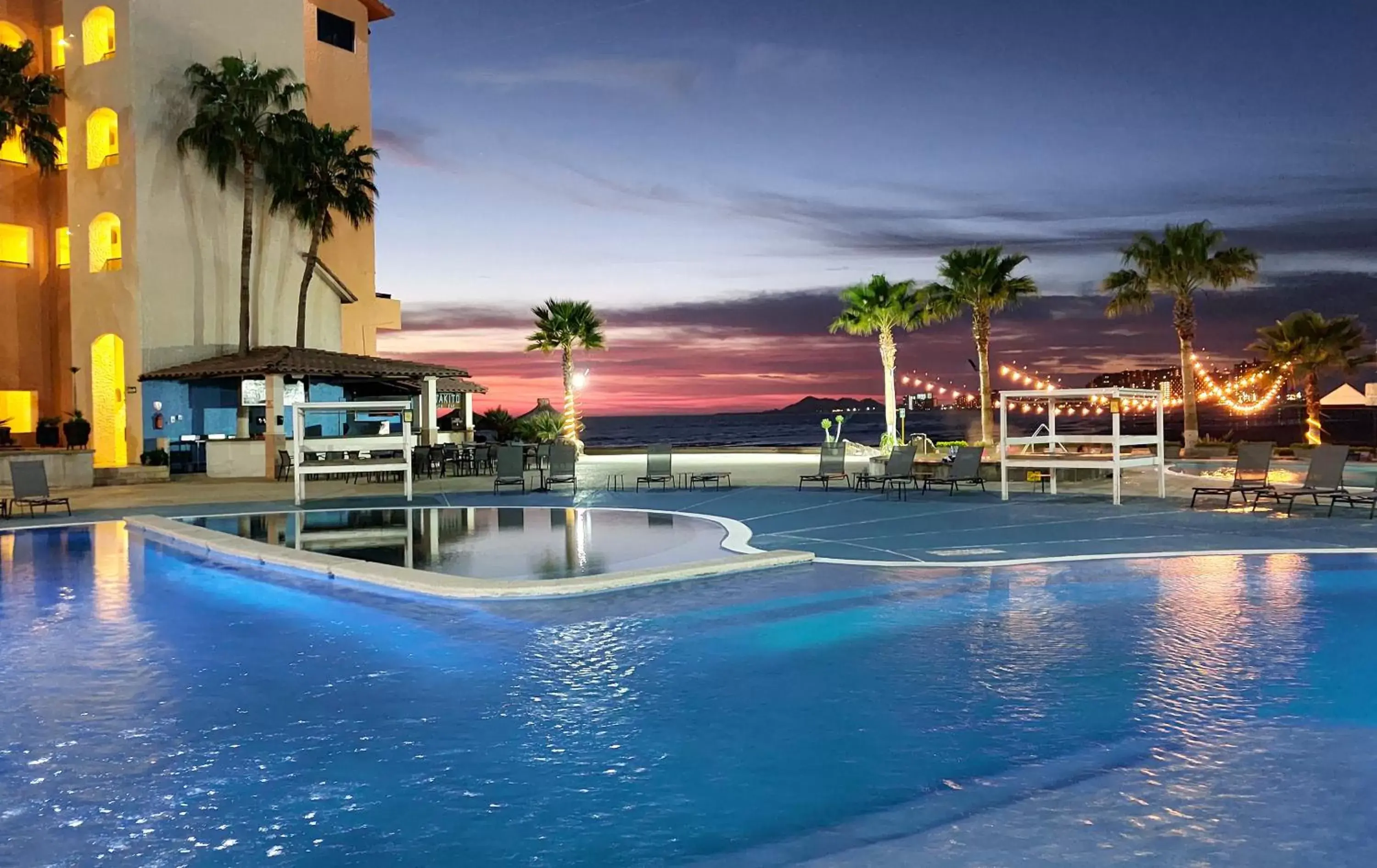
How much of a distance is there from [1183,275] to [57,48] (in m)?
34.7

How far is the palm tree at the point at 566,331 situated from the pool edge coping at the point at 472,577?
22.9 m

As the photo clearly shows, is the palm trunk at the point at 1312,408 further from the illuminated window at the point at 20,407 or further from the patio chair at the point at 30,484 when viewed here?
the illuminated window at the point at 20,407

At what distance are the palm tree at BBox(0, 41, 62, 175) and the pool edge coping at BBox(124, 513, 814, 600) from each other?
66.3 feet

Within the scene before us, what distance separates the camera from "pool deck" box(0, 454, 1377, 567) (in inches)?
484

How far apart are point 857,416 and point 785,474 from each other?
163400mm

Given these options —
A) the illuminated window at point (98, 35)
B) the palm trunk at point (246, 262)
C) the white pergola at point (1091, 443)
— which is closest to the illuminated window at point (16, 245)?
the illuminated window at point (98, 35)

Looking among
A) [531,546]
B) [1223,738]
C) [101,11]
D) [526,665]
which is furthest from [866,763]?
[101,11]

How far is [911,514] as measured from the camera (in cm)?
1625

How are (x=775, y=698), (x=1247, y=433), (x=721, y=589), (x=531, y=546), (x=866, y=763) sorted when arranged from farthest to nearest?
1. (x=1247, y=433)
2. (x=531, y=546)
3. (x=721, y=589)
4. (x=775, y=698)
5. (x=866, y=763)

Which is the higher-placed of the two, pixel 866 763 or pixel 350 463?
pixel 350 463

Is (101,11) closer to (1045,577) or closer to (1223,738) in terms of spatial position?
Result: (1045,577)

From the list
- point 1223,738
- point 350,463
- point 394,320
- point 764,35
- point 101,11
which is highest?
point 101,11

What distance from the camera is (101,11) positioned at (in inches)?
1155

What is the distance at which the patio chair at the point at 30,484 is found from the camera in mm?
18000
